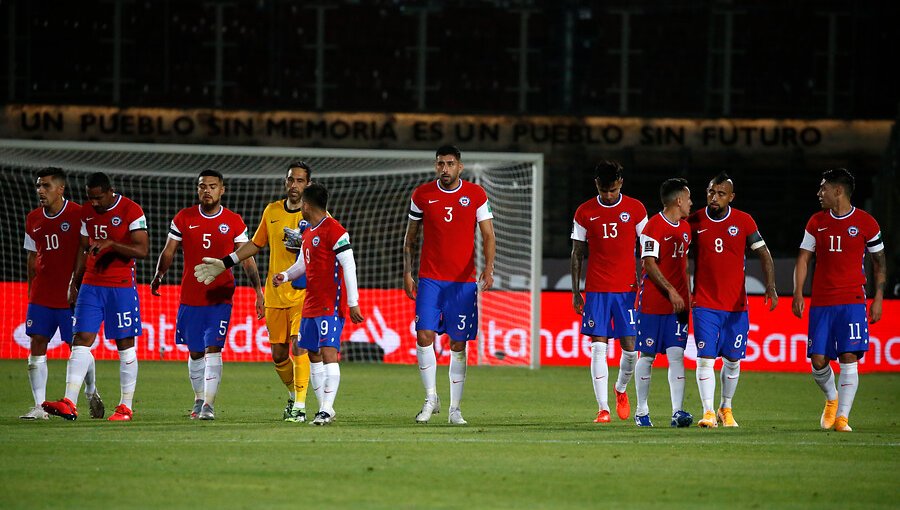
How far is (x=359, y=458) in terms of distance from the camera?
8.61 meters

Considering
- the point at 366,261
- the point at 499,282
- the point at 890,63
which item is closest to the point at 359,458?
Result: the point at 499,282

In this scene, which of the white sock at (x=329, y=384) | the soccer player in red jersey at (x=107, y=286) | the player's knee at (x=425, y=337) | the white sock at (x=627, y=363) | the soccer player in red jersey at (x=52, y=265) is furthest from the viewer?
the white sock at (x=627, y=363)

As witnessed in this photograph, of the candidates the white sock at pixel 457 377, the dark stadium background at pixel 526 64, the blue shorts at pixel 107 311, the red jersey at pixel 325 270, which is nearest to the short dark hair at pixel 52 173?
the blue shorts at pixel 107 311

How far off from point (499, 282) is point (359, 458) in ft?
45.4

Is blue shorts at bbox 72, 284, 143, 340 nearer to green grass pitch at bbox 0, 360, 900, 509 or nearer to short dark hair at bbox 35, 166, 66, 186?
green grass pitch at bbox 0, 360, 900, 509

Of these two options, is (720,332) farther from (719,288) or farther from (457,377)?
(457,377)

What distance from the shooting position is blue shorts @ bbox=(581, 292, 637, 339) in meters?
11.7

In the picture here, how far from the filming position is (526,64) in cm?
3450

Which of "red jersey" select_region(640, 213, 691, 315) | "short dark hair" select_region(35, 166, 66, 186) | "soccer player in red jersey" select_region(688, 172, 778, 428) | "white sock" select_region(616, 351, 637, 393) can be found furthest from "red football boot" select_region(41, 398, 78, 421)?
"soccer player in red jersey" select_region(688, 172, 778, 428)

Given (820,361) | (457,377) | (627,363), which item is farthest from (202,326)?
(820,361)

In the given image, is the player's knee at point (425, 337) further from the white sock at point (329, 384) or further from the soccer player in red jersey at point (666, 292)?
the soccer player in red jersey at point (666, 292)

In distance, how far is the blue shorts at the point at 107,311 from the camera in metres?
11.2

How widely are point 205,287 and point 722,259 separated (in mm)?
4190

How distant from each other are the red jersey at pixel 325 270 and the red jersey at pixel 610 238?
2.09m
